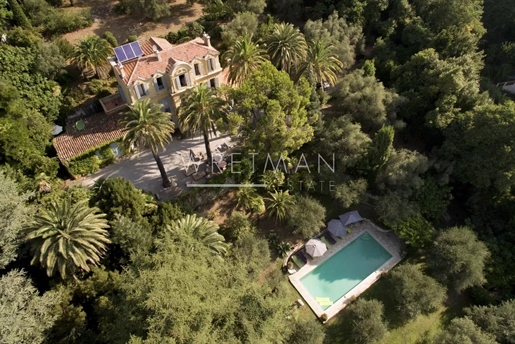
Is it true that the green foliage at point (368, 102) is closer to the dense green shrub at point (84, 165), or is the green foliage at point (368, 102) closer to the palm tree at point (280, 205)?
the palm tree at point (280, 205)

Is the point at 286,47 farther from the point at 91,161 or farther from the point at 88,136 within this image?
the point at 91,161

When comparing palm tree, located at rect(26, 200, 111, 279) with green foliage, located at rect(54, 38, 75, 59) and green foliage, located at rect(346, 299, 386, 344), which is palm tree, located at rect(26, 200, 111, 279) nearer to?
green foliage, located at rect(346, 299, 386, 344)

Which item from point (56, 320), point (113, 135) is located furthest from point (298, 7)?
point (56, 320)

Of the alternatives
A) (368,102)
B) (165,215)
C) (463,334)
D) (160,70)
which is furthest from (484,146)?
(160,70)

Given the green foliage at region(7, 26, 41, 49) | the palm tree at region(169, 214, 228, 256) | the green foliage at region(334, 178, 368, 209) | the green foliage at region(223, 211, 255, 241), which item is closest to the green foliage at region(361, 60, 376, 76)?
the green foliage at region(334, 178, 368, 209)

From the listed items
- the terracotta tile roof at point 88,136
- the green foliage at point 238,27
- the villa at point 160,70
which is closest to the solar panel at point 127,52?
the villa at point 160,70

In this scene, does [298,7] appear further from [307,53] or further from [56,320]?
[56,320]

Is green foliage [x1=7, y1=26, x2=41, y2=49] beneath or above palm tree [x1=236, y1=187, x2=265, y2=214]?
above
